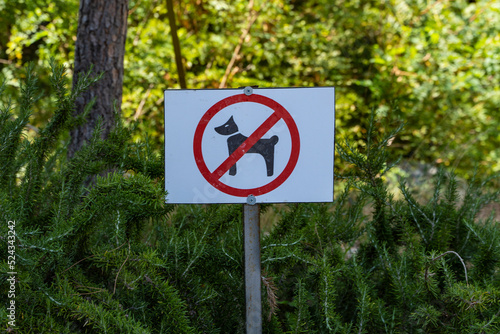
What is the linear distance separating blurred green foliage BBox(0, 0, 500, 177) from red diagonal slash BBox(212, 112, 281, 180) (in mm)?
4093

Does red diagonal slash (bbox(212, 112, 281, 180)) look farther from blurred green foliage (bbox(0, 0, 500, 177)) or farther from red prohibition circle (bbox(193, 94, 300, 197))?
blurred green foliage (bbox(0, 0, 500, 177))

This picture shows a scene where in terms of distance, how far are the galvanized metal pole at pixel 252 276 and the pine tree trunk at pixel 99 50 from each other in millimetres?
1615

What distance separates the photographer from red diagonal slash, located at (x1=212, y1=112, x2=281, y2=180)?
58.8 inches

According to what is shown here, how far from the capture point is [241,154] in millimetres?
1495

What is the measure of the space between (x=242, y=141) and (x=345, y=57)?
5203 millimetres

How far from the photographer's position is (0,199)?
4.27 ft

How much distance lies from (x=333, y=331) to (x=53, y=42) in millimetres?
4692

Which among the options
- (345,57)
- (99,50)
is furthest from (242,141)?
(345,57)

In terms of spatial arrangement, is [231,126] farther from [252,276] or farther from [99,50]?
[99,50]

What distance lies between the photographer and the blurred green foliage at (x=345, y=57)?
17.9 feet

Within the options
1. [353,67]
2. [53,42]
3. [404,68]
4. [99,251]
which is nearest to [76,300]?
[99,251]

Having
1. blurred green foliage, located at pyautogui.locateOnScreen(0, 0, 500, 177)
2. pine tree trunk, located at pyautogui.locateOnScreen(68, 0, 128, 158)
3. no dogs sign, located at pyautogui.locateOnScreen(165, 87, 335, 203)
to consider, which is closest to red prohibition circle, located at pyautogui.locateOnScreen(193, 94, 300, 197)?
no dogs sign, located at pyautogui.locateOnScreen(165, 87, 335, 203)

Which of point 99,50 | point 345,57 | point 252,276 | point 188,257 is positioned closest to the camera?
point 252,276

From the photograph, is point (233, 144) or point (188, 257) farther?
point (188, 257)
